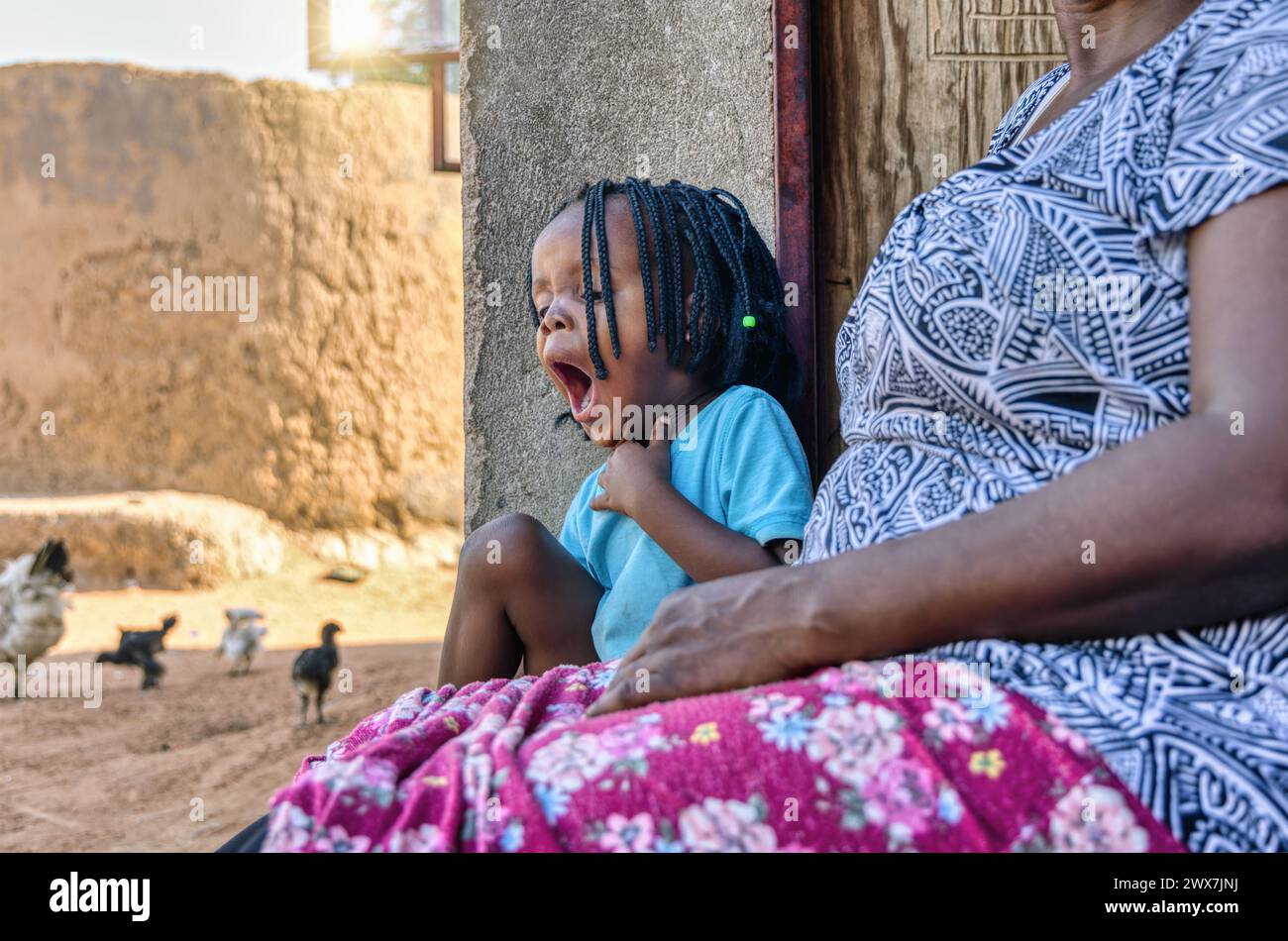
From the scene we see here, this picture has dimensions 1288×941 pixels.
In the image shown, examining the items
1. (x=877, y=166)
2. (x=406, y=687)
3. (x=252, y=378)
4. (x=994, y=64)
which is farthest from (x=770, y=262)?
(x=252, y=378)

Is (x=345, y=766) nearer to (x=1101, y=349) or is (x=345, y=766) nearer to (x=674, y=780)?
(x=674, y=780)

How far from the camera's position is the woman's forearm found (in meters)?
1.10

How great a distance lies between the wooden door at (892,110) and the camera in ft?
8.50

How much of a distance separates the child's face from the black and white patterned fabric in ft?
2.52

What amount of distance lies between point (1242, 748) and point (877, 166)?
70.1 inches

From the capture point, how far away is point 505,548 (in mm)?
2014

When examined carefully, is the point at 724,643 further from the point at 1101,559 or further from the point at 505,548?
the point at 505,548

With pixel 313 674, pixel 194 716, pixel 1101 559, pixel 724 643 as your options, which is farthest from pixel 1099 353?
pixel 194 716

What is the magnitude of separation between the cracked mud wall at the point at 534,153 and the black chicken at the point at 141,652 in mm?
5960

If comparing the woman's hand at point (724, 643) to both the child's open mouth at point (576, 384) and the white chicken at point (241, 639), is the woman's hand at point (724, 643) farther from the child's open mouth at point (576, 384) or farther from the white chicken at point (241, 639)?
the white chicken at point (241, 639)

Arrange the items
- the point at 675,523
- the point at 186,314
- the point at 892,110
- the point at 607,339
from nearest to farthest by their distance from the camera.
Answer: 1. the point at 675,523
2. the point at 607,339
3. the point at 892,110
4. the point at 186,314

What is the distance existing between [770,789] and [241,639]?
7.95m

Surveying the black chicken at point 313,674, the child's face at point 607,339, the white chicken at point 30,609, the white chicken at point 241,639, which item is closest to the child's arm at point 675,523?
the child's face at point 607,339
